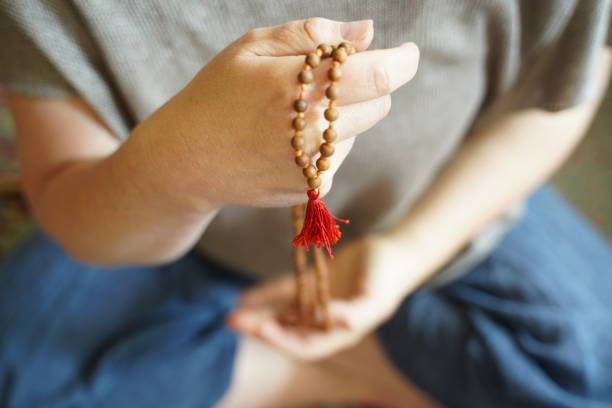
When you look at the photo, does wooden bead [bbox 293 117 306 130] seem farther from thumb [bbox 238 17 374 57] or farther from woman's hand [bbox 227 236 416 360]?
woman's hand [bbox 227 236 416 360]

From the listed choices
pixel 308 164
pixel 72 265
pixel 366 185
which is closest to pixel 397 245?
pixel 366 185

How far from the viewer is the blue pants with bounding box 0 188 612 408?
1.72 ft

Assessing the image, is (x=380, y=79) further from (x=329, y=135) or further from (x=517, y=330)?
(x=517, y=330)

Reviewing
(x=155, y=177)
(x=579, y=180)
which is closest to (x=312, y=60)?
(x=155, y=177)

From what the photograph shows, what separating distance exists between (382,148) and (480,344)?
27cm

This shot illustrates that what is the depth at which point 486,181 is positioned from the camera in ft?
1.74

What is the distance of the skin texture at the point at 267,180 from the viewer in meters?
0.22

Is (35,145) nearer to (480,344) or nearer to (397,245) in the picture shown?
(397,245)

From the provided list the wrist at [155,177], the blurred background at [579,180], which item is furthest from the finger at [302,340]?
the blurred background at [579,180]

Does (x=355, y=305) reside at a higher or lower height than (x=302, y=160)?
lower

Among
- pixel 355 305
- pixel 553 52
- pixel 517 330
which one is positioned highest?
pixel 553 52

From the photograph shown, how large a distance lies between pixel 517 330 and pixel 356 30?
1.49 ft

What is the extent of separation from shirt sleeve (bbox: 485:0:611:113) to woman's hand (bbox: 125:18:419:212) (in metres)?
0.22

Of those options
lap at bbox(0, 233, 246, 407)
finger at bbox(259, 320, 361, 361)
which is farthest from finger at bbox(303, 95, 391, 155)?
lap at bbox(0, 233, 246, 407)
